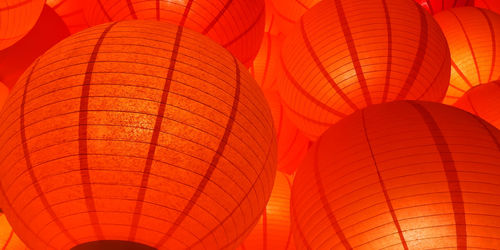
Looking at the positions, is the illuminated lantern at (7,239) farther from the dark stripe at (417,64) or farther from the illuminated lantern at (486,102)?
the illuminated lantern at (486,102)

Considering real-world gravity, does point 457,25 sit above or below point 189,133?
above

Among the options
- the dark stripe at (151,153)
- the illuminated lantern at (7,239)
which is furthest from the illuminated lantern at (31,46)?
the dark stripe at (151,153)

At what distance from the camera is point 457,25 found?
9.55 feet

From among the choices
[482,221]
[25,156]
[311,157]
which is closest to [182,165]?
[25,156]

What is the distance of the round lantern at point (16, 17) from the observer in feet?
5.67

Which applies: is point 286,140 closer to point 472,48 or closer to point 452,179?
point 472,48

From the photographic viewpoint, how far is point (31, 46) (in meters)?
2.45

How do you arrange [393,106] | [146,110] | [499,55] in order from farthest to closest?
[499,55]
[393,106]
[146,110]

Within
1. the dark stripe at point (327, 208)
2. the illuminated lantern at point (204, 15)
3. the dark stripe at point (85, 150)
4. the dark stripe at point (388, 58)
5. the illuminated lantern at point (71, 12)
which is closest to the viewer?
the dark stripe at point (85, 150)

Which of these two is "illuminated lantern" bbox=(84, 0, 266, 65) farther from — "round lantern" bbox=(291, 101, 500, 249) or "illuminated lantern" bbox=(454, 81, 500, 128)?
"illuminated lantern" bbox=(454, 81, 500, 128)

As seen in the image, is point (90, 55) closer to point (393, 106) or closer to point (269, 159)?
point (269, 159)

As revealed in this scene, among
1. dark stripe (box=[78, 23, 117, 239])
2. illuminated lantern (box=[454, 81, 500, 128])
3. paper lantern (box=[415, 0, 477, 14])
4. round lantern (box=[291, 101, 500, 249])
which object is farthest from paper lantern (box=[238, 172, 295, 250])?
paper lantern (box=[415, 0, 477, 14])

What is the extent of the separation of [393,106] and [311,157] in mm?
345

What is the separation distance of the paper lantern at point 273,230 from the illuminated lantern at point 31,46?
1360 millimetres
